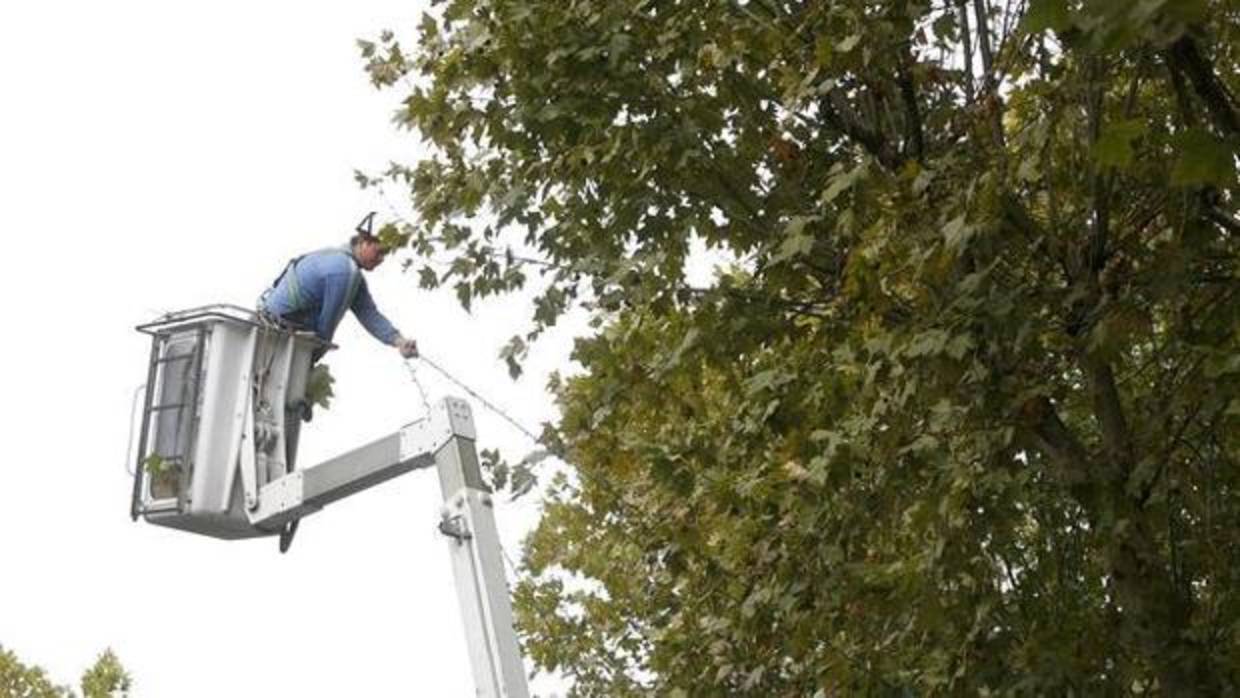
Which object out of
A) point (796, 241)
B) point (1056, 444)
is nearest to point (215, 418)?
point (796, 241)

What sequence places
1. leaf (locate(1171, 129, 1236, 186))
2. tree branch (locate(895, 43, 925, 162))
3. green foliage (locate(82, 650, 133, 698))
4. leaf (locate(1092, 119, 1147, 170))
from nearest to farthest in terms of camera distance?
leaf (locate(1171, 129, 1236, 186)) < leaf (locate(1092, 119, 1147, 170)) < tree branch (locate(895, 43, 925, 162)) < green foliage (locate(82, 650, 133, 698))

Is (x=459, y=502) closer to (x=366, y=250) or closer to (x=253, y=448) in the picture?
(x=253, y=448)

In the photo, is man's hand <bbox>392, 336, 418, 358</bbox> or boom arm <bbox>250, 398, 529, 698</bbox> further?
man's hand <bbox>392, 336, 418, 358</bbox>

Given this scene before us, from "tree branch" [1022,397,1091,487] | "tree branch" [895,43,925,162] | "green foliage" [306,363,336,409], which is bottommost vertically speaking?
"tree branch" [1022,397,1091,487]

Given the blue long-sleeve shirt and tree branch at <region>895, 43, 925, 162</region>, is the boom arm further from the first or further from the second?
tree branch at <region>895, 43, 925, 162</region>

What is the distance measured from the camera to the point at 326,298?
7.20m

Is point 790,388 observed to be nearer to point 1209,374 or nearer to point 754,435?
point 754,435

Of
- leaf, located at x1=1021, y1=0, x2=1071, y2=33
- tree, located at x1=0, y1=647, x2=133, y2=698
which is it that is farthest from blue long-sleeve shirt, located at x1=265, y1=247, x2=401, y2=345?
→ tree, located at x1=0, y1=647, x2=133, y2=698

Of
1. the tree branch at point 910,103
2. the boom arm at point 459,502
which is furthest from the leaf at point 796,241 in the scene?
the boom arm at point 459,502

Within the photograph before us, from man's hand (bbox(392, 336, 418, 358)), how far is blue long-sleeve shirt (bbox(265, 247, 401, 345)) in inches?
1.7

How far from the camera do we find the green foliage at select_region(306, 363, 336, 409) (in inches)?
282

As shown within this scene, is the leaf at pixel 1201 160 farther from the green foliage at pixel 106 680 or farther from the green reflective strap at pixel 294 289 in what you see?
the green foliage at pixel 106 680

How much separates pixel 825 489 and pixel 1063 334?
1.19m

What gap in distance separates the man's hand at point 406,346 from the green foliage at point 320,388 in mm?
294
